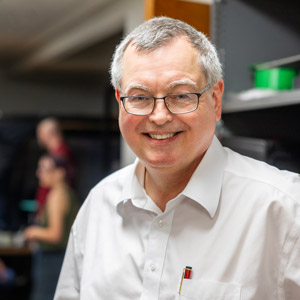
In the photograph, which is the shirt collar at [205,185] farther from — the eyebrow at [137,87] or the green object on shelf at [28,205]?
the green object on shelf at [28,205]

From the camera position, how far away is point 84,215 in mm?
1370

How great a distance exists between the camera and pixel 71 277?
1353mm

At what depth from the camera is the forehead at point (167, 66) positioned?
3.42 ft

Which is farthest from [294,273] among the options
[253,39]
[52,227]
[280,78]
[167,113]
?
[52,227]

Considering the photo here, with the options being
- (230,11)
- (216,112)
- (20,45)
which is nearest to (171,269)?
(216,112)

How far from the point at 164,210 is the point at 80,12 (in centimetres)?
318

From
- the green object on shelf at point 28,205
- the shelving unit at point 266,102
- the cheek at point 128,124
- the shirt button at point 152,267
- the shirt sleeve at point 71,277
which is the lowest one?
the green object on shelf at point 28,205

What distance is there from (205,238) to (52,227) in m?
2.64

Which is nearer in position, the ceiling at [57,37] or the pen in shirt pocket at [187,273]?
the pen in shirt pocket at [187,273]

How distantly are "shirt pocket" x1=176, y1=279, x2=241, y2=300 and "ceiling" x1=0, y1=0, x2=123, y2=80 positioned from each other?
267 centimetres

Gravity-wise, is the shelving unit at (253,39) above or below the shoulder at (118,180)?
above

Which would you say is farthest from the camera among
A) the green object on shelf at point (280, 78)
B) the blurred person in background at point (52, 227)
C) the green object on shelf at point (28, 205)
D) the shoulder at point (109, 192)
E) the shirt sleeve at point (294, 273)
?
the green object on shelf at point (28, 205)

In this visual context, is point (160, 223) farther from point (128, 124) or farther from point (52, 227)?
point (52, 227)

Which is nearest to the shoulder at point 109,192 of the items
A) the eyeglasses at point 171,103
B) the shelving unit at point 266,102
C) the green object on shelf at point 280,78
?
the eyeglasses at point 171,103
